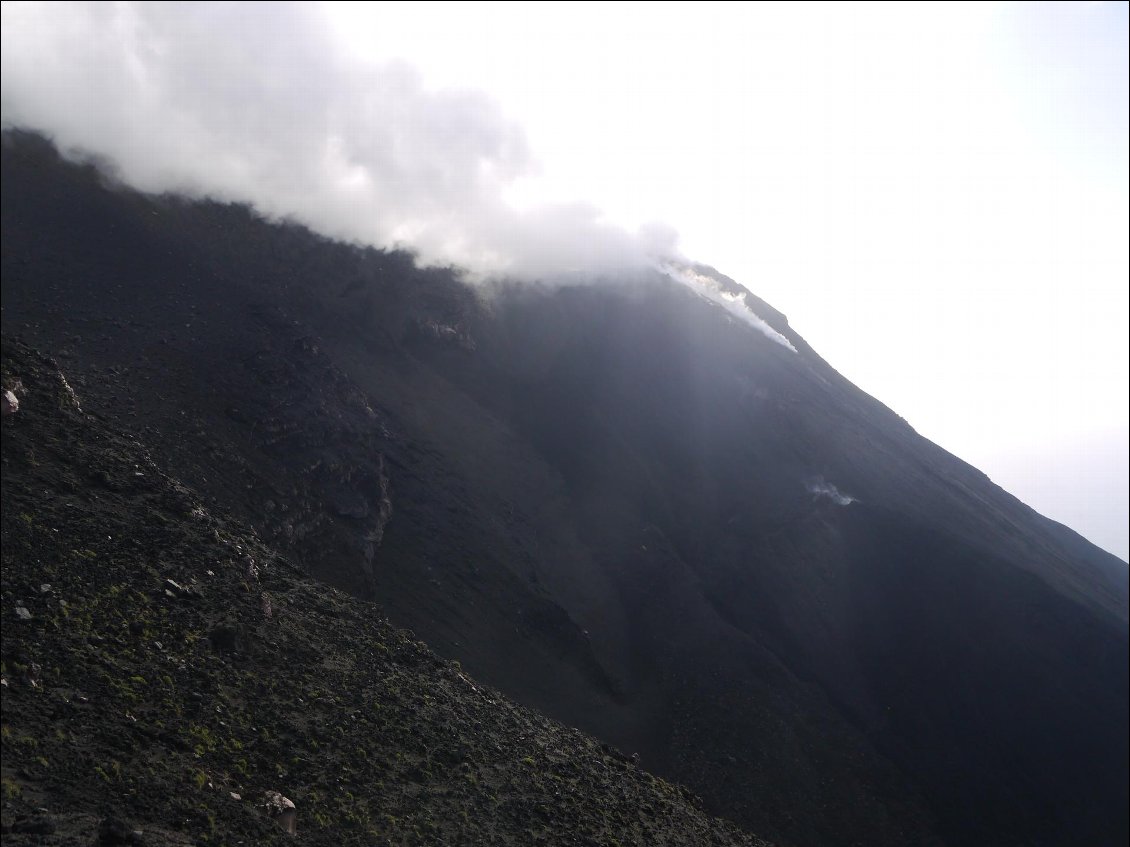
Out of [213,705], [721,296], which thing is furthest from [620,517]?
[721,296]

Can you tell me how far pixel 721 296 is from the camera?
82688 mm

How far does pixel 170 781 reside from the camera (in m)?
17.5

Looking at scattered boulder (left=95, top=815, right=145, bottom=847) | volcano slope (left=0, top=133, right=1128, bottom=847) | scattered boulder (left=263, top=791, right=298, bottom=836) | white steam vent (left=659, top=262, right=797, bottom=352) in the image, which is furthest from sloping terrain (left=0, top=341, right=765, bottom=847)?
white steam vent (left=659, top=262, right=797, bottom=352)

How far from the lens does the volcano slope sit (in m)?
39.0

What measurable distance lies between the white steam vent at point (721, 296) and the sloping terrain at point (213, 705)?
50.0 metres

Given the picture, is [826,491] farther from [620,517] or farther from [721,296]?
[721,296]

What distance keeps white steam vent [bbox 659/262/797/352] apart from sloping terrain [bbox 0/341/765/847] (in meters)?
50.0

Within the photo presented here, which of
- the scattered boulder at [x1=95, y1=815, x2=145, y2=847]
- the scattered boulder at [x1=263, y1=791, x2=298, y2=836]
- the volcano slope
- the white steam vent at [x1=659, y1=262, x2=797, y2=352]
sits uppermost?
the white steam vent at [x1=659, y1=262, x2=797, y2=352]

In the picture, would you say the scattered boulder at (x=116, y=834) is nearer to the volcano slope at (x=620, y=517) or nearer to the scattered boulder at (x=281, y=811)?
the scattered boulder at (x=281, y=811)

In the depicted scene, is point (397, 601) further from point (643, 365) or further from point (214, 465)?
point (643, 365)

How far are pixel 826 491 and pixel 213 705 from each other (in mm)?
42499

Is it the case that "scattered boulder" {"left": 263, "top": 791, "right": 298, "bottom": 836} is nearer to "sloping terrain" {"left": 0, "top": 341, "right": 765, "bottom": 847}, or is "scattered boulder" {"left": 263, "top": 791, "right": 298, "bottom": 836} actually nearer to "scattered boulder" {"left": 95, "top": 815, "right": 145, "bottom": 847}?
"sloping terrain" {"left": 0, "top": 341, "right": 765, "bottom": 847}

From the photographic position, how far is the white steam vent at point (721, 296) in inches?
2926

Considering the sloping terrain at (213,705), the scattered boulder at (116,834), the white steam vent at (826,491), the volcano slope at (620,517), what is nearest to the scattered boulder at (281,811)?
the sloping terrain at (213,705)
